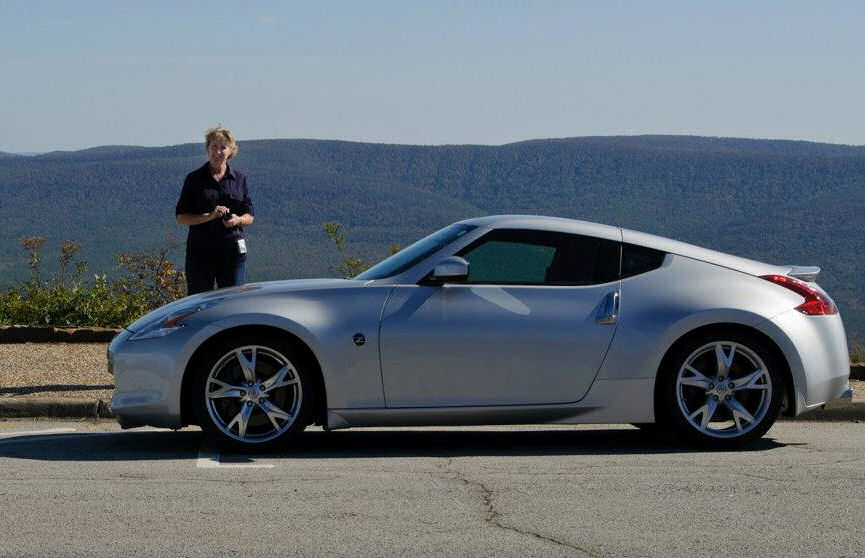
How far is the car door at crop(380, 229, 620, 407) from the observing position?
828cm

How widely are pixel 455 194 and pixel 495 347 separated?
7624 cm

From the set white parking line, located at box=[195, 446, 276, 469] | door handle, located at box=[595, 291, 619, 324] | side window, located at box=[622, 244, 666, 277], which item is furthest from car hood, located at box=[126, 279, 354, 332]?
side window, located at box=[622, 244, 666, 277]

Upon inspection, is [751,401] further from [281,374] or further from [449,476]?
[281,374]

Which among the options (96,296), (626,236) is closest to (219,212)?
(626,236)

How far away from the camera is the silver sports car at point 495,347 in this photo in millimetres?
8258

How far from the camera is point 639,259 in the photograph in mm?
8672

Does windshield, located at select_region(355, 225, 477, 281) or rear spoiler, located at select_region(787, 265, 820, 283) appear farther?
rear spoiler, located at select_region(787, 265, 820, 283)

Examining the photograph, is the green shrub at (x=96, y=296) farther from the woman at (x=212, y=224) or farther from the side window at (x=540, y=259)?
the side window at (x=540, y=259)

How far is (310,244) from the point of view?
6059 cm

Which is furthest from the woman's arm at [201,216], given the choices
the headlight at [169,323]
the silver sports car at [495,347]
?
the headlight at [169,323]

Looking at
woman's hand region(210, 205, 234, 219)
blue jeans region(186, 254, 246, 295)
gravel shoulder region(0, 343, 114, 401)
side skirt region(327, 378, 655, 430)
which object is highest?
woman's hand region(210, 205, 234, 219)

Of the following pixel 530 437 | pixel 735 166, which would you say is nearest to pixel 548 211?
pixel 735 166

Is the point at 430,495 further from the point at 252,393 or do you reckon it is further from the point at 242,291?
the point at 242,291

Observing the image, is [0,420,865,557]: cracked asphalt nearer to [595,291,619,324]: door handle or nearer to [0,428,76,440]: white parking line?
[0,428,76,440]: white parking line
